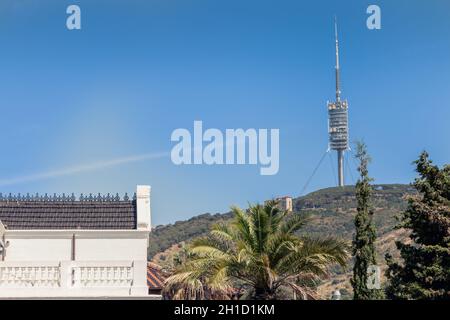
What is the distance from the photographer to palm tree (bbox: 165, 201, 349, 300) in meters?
27.8

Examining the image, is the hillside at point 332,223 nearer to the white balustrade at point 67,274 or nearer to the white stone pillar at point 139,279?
the white stone pillar at point 139,279

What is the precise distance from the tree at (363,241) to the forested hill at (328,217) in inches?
2576

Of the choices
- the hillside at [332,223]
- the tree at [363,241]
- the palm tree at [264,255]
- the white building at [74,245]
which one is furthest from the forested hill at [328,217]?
the palm tree at [264,255]

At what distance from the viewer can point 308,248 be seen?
28141 mm

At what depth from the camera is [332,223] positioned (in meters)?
118

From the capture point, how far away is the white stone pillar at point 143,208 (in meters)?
30.6

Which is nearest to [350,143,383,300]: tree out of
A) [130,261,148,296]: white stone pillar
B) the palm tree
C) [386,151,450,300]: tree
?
[386,151,450,300]: tree

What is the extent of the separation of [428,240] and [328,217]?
86050 mm

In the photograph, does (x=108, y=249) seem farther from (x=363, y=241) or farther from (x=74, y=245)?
(x=363, y=241)

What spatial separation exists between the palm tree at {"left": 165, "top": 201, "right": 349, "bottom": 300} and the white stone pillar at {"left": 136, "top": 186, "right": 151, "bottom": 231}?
2314 millimetres

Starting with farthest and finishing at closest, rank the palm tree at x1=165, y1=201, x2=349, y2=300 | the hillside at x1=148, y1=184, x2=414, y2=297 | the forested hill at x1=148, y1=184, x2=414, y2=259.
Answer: the forested hill at x1=148, y1=184, x2=414, y2=259
the hillside at x1=148, y1=184, x2=414, y2=297
the palm tree at x1=165, y1=201, x2=349, y2=300

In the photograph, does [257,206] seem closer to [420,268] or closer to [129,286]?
[129,286]

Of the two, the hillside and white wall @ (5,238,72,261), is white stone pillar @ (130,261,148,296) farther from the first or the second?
the hillside

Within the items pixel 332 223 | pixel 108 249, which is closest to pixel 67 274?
pixel 108 249
